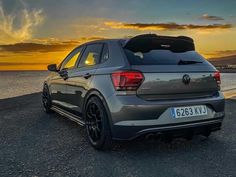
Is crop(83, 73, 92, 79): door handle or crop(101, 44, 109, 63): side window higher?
crop(101, 44, 109, 63): side window

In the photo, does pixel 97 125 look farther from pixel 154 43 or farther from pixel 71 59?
pixel 71 59

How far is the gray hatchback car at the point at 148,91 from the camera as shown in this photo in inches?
165

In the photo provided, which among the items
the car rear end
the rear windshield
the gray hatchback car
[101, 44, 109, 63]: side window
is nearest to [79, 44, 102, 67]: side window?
the gray hatchback car

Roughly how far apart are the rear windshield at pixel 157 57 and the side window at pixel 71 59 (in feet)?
5.84

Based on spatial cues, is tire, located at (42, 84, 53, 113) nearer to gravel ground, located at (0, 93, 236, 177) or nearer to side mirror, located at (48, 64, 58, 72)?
side mirror, located at (48, 64, 58, 72)

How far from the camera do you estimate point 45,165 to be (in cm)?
426

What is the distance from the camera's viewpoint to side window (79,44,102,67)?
5.20 m

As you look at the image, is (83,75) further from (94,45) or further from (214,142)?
(214,142)

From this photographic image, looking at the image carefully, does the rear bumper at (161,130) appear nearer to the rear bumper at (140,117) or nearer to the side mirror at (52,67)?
the rear bumper at (140,117)

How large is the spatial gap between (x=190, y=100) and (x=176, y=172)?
1064 millimetres

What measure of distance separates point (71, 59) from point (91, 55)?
41.3 inches

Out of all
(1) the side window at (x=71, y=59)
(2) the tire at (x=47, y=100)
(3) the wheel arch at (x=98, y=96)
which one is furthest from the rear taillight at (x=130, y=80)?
(2) the tire at (x=47, y=100)

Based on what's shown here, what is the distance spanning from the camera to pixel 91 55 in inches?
214

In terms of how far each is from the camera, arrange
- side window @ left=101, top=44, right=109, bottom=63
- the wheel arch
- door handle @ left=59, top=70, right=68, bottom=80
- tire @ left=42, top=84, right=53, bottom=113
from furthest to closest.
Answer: tire @ left=42, top=84, right=53, bottom=113 → door handle @ left=59, top=70, right=68, bottom=80 → side window @ left=101, top=44, right=109, bottom=63 → the wheel arch
